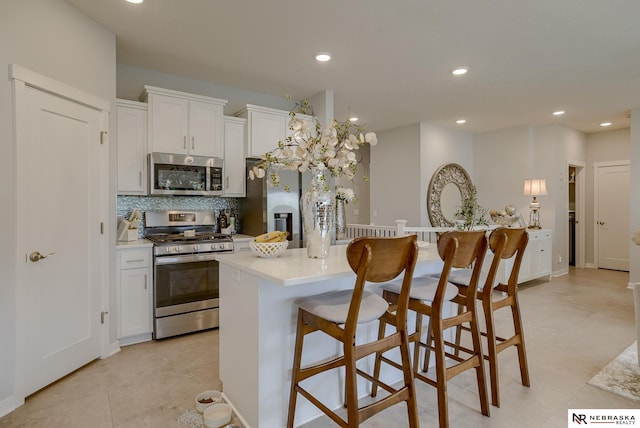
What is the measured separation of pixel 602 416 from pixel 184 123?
13.3 ft

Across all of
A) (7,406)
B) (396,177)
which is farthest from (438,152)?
(7,406)

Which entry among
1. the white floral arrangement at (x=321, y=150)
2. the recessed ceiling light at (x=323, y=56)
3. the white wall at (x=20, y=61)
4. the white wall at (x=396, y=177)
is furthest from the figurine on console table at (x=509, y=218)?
the white wall at (x=20, y=61)

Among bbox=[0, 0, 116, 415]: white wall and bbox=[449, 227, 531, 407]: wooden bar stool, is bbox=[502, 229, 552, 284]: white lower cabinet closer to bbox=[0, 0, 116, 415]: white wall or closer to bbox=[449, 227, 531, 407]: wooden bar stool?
bbox=[449, 227, 531, 407]: wooden bar stool

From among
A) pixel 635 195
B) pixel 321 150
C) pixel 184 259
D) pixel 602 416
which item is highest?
pixel 321 150

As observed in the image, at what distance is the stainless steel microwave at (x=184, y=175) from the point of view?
349 cm

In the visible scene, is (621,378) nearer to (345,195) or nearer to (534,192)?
(345,195)

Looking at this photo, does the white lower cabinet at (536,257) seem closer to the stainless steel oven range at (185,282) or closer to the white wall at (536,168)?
the white wall at (536,168)

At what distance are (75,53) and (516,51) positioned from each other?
3.73 meters

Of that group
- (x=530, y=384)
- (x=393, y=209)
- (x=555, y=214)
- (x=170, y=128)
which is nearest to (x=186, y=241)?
A: (x=170, y=128)

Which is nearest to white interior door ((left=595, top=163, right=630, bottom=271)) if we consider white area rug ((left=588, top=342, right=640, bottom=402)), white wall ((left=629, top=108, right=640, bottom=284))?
white wall ((left=629, top=108, right=640, bottom=284))

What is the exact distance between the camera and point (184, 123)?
11.9 feet

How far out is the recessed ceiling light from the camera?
328cm

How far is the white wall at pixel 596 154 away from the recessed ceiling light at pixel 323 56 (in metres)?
6.41

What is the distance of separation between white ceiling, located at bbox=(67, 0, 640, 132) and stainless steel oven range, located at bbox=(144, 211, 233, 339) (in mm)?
1811
